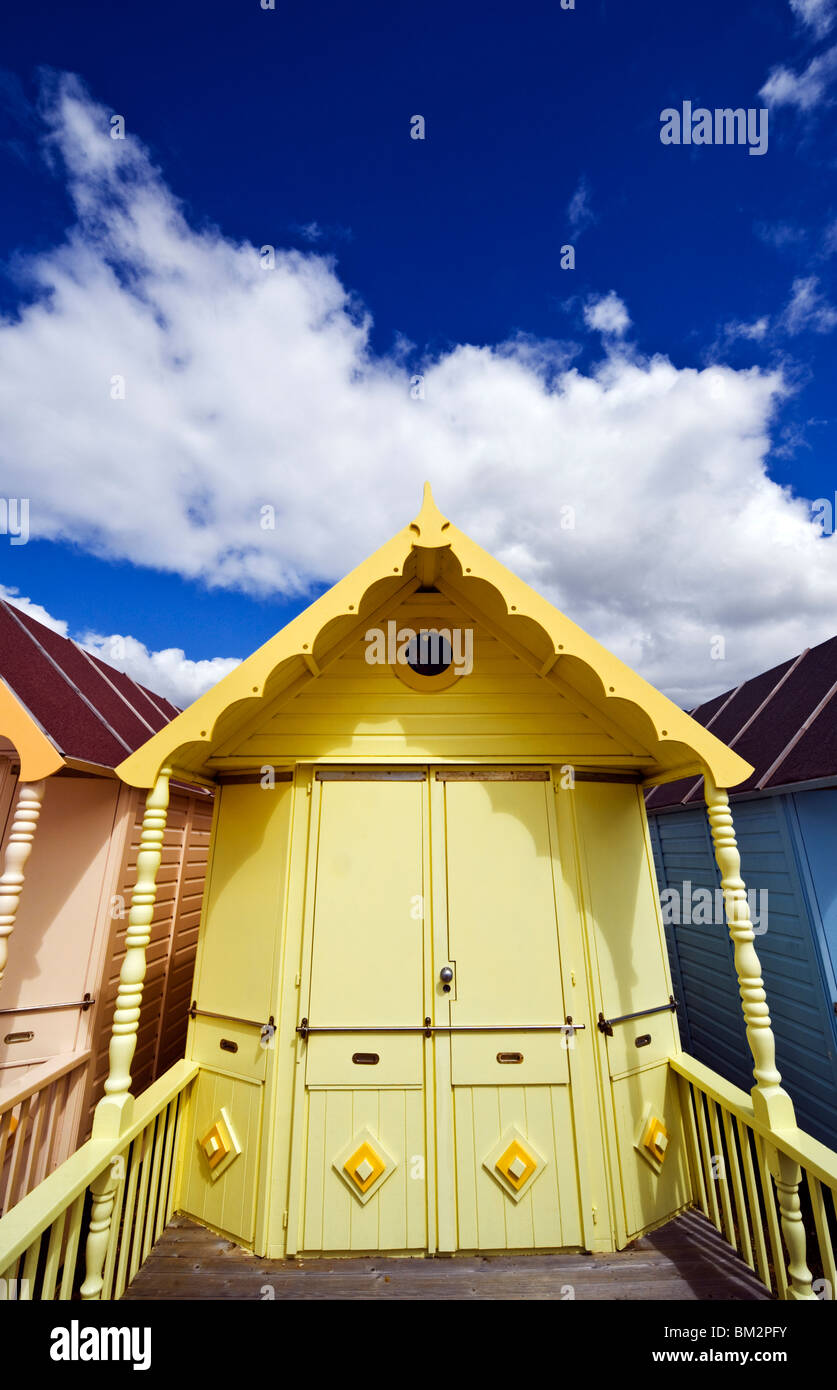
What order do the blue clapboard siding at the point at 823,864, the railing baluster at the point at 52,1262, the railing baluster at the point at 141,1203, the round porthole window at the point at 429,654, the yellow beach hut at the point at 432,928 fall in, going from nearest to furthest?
1. the railing baluster at the point at 52,1262
2. the railing baluster at the point at 141,1203
3. the yellow beach hut at the point at 432,928
4. the round porthole window at the point at 429,654
5. the blue clapboard siding at the point at 823,864

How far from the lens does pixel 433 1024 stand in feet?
11.6

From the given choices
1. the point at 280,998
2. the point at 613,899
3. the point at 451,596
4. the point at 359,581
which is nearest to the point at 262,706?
the point at 359,581

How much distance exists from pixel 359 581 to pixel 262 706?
1.29 meters

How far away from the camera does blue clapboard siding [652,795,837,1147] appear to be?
4441 millimetres

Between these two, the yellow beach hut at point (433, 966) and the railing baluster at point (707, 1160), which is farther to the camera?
the railing baluster at point (707, 1160)

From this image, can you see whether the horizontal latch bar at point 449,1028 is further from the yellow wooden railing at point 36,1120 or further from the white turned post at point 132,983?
the yellow wooden railing at point 36,1120

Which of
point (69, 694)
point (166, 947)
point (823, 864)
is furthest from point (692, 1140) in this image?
point (69, 694)

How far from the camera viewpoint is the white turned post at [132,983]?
290cm

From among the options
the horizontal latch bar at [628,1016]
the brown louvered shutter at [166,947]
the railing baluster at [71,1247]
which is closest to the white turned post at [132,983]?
the railing baluster at [71,1247]

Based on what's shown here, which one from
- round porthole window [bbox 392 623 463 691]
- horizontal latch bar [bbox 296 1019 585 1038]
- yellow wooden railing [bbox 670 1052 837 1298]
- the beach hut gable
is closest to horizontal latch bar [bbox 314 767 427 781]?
the beach hut gable

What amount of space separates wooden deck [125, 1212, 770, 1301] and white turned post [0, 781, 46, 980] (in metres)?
2.18

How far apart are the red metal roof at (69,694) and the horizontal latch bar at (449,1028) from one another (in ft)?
8.51

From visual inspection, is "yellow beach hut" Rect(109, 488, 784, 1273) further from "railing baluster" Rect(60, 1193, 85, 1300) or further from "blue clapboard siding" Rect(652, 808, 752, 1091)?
"blue clapboard siding" Rect(652, 808, 752, 1091)

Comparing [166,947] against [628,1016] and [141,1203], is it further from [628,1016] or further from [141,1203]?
[628,1016]
